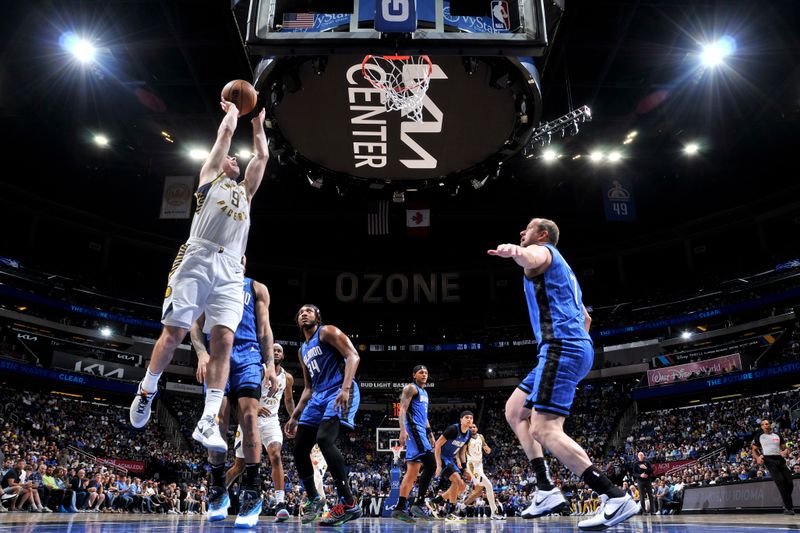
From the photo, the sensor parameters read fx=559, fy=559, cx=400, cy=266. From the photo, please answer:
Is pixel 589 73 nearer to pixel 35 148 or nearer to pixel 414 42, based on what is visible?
pixel 414 42

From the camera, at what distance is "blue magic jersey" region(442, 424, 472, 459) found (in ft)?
31.3

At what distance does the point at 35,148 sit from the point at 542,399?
26.6m

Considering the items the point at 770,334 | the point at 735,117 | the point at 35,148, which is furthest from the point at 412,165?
the point at 770,334

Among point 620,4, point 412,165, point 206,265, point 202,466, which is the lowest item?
point 202,466

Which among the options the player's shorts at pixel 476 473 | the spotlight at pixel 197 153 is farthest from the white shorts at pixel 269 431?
the spotlight at pixel 197 153

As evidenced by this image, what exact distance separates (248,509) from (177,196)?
20.2 metres

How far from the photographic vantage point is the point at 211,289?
12.7ft

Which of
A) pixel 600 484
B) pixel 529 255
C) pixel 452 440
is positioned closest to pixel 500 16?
pixel 529 255

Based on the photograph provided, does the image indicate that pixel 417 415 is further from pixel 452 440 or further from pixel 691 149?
pixel 691 149

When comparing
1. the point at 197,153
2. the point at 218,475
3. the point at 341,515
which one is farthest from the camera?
the point at 197,153

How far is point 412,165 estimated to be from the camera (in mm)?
14047

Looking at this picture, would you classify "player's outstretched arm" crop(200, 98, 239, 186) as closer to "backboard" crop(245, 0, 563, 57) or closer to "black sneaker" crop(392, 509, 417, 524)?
"backboard" crop(245, 0, 563, 57)

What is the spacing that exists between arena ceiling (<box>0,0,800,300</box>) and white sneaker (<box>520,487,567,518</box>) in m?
9.72

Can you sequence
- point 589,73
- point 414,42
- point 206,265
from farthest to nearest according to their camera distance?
point 589,73, point 414,42, point 206,265
